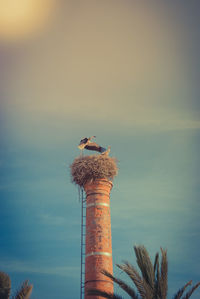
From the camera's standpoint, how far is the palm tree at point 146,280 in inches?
464

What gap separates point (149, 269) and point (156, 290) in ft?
2.45

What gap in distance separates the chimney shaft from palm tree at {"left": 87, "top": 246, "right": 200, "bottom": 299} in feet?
12.4

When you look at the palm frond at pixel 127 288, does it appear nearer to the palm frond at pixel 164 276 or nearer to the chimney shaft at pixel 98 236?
the palm frond at pixel 164 276

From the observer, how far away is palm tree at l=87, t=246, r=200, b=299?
11.8m

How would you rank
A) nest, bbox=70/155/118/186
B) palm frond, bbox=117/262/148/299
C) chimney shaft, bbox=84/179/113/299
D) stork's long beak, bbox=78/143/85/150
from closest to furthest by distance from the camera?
palm frond, bbox=117/262/148/299, chimney shaft, bbox=84/179/113/299, nest, bbox=70/155/118/186, stork's long beak, bbox=78/143/85/150

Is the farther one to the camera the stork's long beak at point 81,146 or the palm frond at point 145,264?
the stork's long beak at point 81,146

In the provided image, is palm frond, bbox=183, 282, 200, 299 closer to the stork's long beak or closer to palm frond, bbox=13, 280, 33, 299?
palm frond, bbox=13, 280, 33, 299

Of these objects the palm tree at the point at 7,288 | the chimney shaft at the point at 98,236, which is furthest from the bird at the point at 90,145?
the palm tree at the point at 7,288

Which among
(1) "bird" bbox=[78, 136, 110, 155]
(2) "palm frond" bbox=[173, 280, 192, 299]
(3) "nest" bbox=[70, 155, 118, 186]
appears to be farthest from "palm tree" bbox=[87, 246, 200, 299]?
(1) "bird" bbox=[78, 136, 110, 155]

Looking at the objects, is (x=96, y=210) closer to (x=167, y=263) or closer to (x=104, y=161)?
(x=104, y=161)

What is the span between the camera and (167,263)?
40.9 feet

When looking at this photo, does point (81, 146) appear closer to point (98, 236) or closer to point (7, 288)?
point (98, 236)

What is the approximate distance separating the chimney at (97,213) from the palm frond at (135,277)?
3.90 metres

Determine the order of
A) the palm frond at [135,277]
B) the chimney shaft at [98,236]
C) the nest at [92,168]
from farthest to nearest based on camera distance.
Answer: the nest at [92,168] → the chimney shaft at [98,236] → the palm frond at [135,277]
